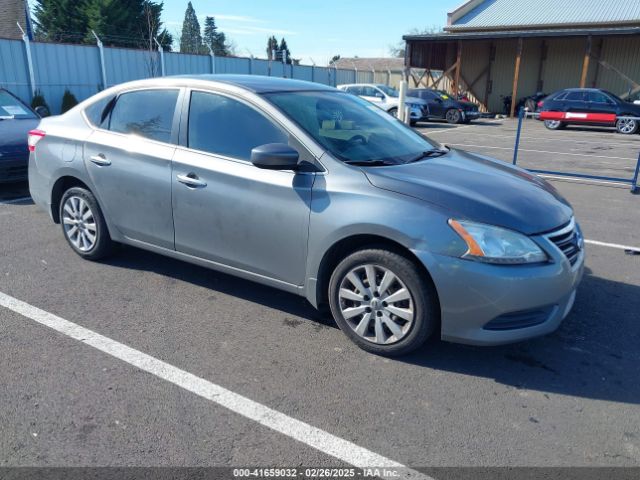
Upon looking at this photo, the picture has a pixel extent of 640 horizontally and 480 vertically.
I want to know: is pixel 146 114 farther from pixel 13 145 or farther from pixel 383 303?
pixel 13 145

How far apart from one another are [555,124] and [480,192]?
67.2ft

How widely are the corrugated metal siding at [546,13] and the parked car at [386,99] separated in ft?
42.6

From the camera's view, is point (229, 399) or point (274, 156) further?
point (274, 156)

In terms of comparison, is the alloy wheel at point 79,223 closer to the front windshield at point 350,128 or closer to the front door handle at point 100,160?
the front door handle at point 100,160

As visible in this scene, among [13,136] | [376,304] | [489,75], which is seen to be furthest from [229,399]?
[489,75]

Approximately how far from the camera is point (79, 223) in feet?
16.3

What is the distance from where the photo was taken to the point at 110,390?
305 centimetres

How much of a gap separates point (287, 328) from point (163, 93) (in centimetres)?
219

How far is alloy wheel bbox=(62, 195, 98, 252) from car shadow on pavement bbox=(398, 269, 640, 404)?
3155 millimetres

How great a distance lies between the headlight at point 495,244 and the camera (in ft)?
10.1

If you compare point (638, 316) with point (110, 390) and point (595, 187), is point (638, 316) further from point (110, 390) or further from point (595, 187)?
point (595, 187)

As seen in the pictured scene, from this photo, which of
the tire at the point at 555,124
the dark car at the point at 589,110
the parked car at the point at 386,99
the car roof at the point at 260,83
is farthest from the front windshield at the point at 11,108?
the tire at the point at 555,124

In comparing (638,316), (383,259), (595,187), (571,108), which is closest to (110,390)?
(383,259)

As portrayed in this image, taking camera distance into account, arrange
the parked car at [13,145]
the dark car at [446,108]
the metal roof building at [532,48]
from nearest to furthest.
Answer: the parked car at [13,145], the dark car at [446,108], the metal roof building at [532,48]
